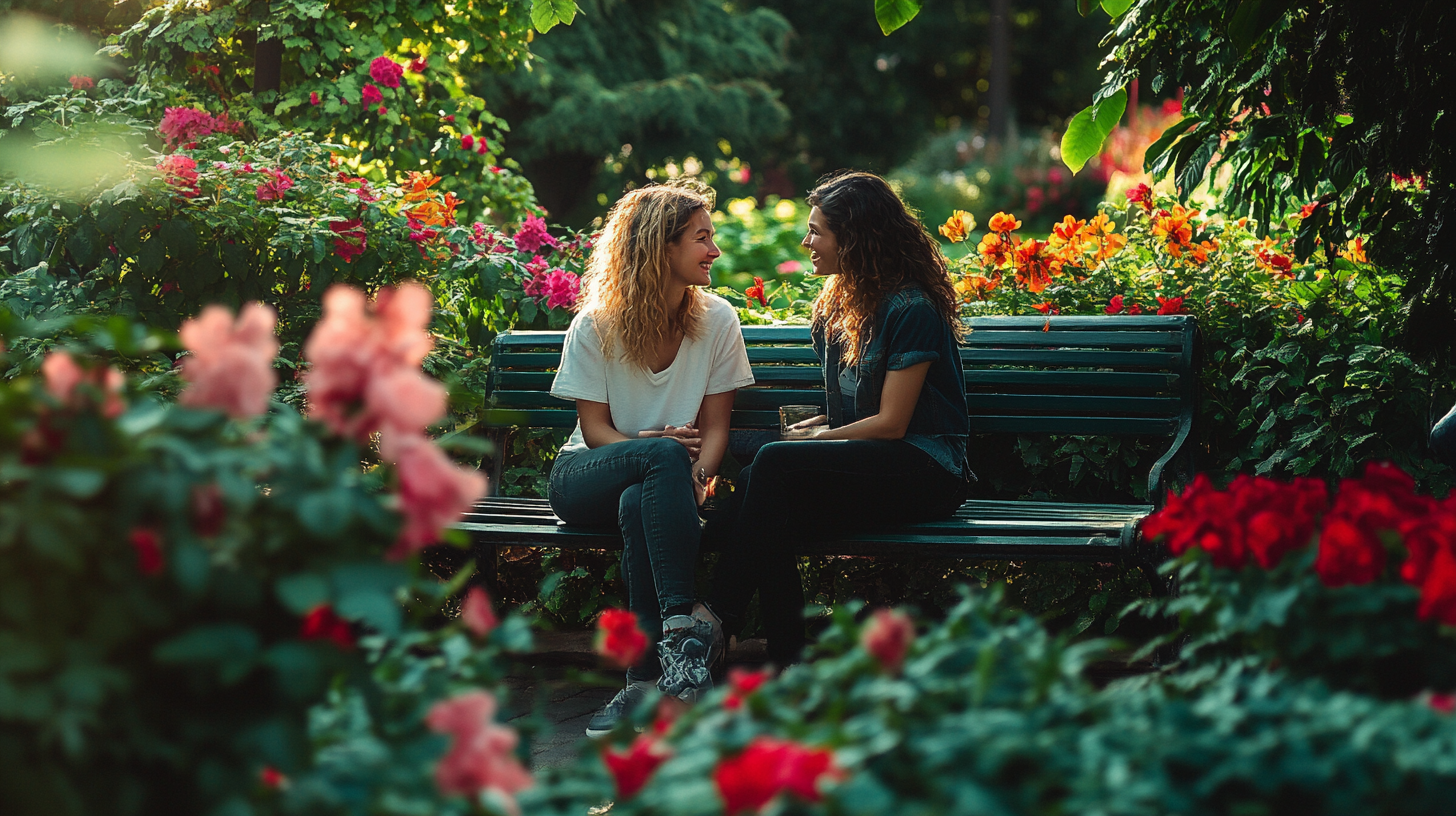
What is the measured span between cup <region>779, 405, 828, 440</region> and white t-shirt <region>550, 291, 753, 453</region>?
9.9 inches

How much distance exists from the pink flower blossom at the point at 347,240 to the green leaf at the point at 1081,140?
2.52 m

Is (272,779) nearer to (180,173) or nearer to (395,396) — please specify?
(395,396)

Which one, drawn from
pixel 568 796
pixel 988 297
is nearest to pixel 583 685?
pixel 988 297

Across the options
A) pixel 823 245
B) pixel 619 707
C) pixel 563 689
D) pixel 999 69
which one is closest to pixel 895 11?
pixel 823 245

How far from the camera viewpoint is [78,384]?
46.6 inches

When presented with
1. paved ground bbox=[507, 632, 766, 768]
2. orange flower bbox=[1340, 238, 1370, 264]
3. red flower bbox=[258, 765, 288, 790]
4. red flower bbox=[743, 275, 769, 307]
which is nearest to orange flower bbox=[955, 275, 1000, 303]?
red flower bbox=[743, 275, 769, 307]

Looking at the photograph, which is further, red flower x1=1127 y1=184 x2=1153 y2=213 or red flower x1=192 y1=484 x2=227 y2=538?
red flower x1=1127 y1=184 x2=1153 y2=213

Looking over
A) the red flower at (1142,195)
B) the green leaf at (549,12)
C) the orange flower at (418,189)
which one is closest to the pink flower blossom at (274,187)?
the orange flower at (418,189)

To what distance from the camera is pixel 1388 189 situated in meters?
2.91

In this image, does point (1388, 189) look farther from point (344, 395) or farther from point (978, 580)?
point (344, 395)

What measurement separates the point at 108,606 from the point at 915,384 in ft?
→ 8.16

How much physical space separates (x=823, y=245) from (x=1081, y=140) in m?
1.02

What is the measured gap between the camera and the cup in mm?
3469

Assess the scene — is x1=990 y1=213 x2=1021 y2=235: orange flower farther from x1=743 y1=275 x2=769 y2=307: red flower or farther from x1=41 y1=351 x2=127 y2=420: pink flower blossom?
x1=41 y1=351 x2=127 y2=420: pink flower blossom
